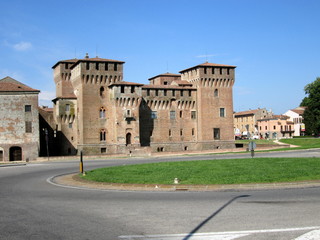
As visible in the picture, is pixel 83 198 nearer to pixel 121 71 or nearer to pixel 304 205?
pixel 304 205

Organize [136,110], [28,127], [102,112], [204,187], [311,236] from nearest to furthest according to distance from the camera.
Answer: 1. [311,236]
2. [204,187]
3. [28,127]
4. [136,110]
5. [102,112]

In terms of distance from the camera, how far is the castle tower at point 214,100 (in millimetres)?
74125

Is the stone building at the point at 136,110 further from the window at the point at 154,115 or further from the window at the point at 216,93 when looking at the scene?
the window at the point at 154,115

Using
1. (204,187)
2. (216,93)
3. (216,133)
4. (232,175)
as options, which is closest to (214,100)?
(216,93)

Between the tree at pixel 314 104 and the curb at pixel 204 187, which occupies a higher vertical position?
the tree at pixel 314 104

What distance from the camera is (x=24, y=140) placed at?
5912cm

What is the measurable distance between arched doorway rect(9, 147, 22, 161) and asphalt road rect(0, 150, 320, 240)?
4224cm

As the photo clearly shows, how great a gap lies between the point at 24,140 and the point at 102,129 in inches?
500

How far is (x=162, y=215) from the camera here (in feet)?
42.0

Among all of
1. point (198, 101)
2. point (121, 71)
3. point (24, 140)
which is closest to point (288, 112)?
point (198, 101)

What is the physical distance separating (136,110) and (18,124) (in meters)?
17.5

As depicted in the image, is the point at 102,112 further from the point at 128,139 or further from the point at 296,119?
the point at 296,119

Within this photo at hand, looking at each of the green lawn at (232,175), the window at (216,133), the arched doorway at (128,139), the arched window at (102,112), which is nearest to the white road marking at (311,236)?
the green lawn at (232,175)

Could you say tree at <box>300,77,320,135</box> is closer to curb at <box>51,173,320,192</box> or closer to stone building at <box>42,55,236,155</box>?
stone building at <box>42,55,236,155</box>
